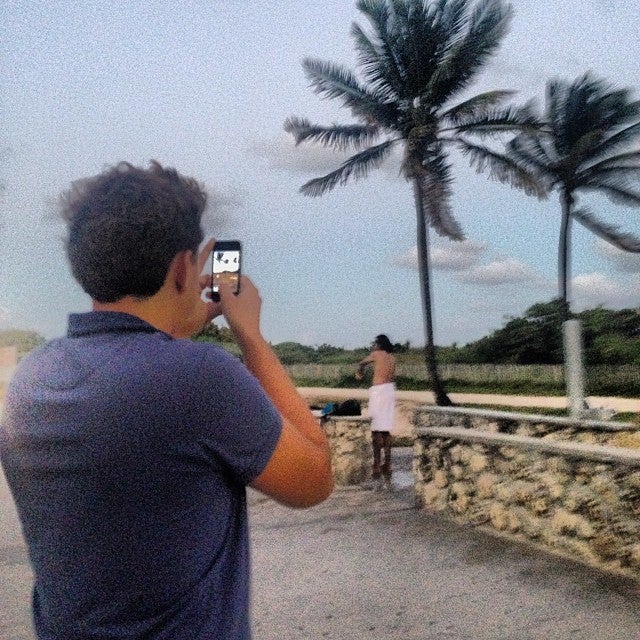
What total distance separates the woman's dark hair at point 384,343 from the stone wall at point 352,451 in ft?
2.55

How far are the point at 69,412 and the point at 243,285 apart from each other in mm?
326

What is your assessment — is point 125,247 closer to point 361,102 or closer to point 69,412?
point 69,412

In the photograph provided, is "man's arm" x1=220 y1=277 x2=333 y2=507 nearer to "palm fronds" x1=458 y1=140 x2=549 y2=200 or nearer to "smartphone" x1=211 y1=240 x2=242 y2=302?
"smartphone" x1=211 y1=240 x2=242 y2=302

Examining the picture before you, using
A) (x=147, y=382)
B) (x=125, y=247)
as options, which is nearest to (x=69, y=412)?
(x=147, y=382)

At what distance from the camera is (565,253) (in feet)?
88.2

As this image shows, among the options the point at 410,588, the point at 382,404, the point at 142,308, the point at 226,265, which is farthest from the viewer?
the point at 382,404

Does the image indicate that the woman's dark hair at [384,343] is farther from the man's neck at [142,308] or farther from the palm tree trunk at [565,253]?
the palm tree trunk at [565,253]

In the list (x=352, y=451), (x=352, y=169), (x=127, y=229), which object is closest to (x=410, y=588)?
(x=127, y=229)

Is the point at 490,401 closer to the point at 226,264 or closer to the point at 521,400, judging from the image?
the point at 521,400

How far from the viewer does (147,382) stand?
95cm

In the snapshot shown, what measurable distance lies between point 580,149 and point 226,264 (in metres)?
26.3

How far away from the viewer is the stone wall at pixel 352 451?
881 centimetres

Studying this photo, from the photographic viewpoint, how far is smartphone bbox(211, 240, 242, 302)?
1186mm

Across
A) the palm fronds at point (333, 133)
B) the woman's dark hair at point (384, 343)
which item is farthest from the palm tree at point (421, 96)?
the woman's dark hair at point (384, 343)
